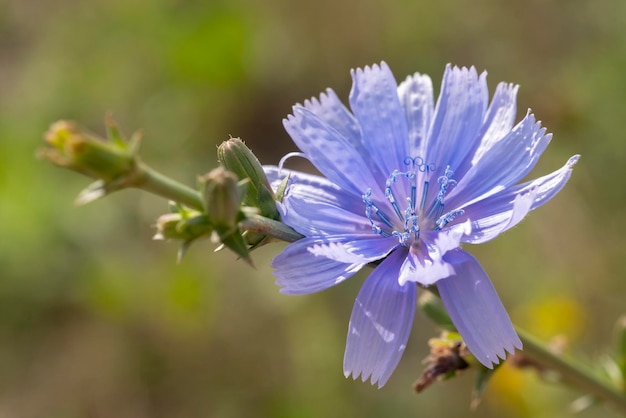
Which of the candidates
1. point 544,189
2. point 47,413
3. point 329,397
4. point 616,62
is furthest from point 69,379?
point 616,62


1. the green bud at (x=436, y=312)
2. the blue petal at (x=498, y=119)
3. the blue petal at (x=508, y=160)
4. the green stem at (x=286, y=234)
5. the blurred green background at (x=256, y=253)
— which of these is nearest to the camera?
the green stem at (x=286, y=234)

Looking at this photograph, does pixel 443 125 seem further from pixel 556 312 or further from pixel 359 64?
pixel 359 64

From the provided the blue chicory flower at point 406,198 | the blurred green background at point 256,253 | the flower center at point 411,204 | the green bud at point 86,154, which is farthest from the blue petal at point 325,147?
the blurred green background at point 256,253

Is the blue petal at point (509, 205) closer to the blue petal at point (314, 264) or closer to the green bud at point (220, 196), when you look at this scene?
the blue petal at point (314, 264)

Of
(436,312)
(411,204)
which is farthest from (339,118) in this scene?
(436,312)

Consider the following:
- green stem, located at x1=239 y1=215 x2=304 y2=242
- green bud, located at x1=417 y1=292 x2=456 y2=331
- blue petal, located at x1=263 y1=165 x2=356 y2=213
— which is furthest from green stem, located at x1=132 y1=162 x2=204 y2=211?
green bud, located at x1=417 y1=292 x2=456 y2=331

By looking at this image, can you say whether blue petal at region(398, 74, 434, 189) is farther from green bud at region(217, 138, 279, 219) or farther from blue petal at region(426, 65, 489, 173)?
green bud at region(217, 138, 279, 219)

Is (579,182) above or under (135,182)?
under
